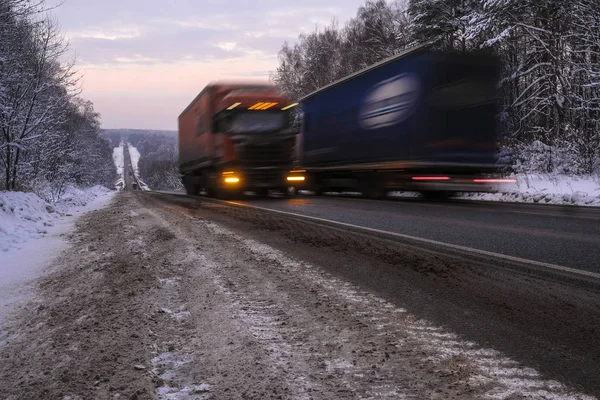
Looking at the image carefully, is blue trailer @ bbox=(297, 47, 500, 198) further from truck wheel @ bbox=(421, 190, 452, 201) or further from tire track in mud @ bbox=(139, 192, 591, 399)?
Result: tire track in mud @ bbox=(139, 192, 591, 399)

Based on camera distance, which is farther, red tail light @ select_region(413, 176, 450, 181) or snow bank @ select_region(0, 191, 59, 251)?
red tail light @ select_region(413, 176, 450, 181)

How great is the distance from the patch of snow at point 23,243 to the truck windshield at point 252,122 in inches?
243

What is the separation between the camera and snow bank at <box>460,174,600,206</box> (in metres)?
13.3

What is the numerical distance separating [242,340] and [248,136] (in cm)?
1295

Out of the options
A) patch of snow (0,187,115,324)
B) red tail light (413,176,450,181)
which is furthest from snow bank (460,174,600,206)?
patch of snow (0,187,115,324)

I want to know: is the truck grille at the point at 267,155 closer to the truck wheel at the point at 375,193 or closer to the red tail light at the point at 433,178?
the truck wheel at the point at 375,193

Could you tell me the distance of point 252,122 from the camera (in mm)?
15273

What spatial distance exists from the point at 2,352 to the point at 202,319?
117 cm

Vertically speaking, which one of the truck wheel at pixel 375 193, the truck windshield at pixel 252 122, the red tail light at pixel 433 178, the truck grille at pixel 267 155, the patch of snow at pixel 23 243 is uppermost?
the truck windshield at pixel 252 122

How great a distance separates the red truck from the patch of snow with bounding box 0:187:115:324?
19.2 feet

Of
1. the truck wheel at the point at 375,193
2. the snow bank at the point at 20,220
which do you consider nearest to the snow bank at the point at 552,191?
the truck wheel at the point at 375,193

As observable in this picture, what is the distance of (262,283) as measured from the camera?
407 centimetres

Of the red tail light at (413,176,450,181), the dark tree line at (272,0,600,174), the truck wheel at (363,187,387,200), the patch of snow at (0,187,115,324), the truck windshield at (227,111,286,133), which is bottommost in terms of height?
the patch of snow at (0,187,115,324)

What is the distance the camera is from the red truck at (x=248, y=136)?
15305mm
